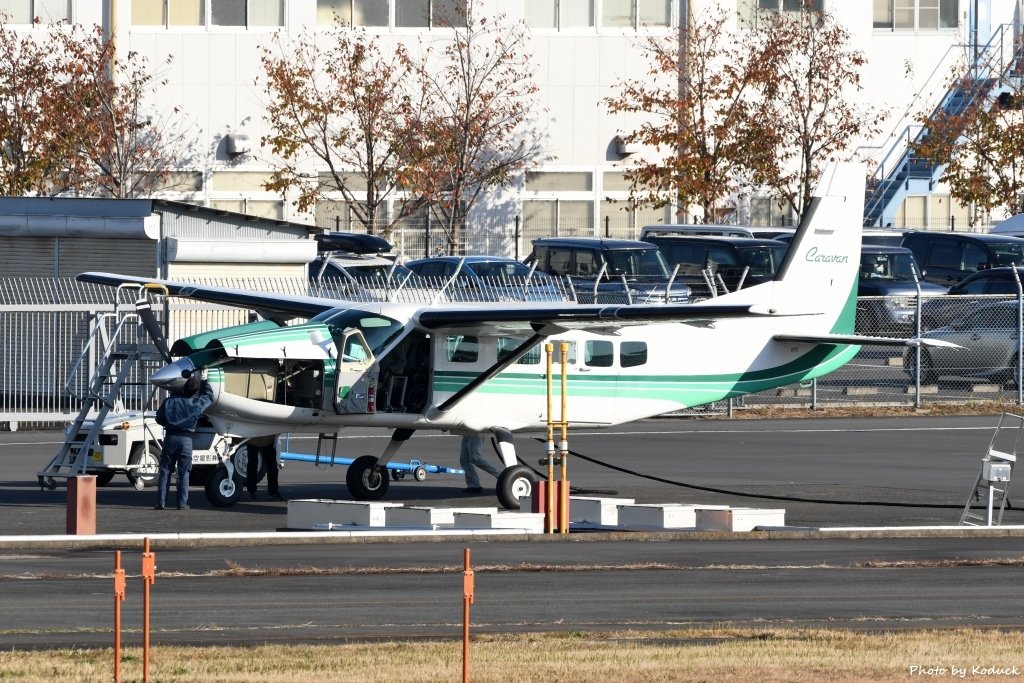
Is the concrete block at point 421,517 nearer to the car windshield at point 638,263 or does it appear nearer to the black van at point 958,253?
the car windshield at point 638,263

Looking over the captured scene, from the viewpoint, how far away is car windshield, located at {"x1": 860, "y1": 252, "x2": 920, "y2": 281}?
35.9 m

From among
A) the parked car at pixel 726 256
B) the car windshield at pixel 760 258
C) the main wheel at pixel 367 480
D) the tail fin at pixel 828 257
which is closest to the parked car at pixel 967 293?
the car windshield at pixel 760 258

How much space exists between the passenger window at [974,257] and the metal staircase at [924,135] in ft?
48.3

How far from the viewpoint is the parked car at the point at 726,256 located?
35.2 meters

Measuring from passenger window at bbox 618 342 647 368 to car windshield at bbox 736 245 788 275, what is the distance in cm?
1564

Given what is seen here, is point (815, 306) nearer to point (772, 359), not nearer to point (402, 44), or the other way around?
point (772, 359)

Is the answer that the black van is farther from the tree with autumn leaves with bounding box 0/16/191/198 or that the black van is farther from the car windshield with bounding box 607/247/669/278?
the tree with autumn leaves with bounding box 0/16/191/198

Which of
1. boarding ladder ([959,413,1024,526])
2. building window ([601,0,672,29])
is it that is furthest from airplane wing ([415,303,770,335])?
building window ([601,0,672,29])

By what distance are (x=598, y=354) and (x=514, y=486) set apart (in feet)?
6.95

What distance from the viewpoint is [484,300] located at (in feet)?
99.5

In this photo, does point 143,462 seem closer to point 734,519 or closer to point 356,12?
point 734,519

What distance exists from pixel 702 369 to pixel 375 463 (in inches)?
157

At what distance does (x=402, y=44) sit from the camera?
49594mm

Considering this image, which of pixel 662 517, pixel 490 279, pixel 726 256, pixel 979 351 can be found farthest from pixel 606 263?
pixel 662 517
